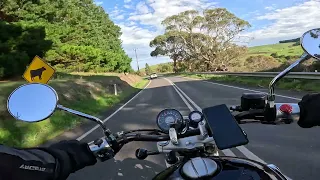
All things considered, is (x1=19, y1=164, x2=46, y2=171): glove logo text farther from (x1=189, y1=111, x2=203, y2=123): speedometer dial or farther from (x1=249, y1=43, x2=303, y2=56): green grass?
(x1=249, y1=43, x2=303, y2=56): green grass

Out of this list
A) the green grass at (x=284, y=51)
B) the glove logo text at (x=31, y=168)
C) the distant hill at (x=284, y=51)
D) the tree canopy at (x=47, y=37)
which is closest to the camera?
the glove logo text at (x=31, y=168)

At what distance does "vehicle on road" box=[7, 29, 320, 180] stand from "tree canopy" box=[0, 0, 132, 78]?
63.3 feet

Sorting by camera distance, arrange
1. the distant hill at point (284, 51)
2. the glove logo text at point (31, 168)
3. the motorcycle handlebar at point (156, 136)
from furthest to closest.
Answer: the distant hill at point (284, 51) → the motorcycle handlebar at point (156, 136) → the glove logo text at point (31, 168)

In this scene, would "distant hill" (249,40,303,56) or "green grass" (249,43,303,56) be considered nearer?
"distant hill" (249,40,303,56)

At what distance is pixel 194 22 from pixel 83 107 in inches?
1877

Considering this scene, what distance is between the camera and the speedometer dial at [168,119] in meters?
2.24

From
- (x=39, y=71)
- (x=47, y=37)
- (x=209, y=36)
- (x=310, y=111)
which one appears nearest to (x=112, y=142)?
(x=310, y=111)

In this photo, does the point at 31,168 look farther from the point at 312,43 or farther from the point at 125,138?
the point at 312,43

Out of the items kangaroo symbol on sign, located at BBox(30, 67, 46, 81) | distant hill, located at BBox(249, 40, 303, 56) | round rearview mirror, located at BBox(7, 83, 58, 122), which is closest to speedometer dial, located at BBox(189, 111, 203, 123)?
round rearview mirror, located at BBox(7, 83, 58, 122)

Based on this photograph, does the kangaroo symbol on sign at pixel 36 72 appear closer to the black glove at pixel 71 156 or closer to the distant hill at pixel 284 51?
the black glove at pixel 71 156

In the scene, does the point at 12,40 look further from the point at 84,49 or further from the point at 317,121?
the point at 317,121

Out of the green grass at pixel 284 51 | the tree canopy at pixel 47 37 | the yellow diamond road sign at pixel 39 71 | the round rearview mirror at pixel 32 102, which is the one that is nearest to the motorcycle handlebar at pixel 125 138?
the round rearview mirror at pixel 32 102

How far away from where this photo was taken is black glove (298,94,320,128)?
207cm

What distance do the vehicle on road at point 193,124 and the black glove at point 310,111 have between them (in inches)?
Result: 1.7
